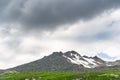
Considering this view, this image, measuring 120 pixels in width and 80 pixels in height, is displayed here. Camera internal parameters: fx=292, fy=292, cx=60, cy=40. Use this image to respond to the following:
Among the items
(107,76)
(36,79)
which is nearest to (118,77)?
(107,76)

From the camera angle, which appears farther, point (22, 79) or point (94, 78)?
point (22, 79)

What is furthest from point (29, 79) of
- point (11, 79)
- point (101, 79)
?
point (101, 79)

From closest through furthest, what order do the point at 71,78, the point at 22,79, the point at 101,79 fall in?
the point at 101,79 < the point at 71,78 < the point at 22,79

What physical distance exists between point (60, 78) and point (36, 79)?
11.4 metres

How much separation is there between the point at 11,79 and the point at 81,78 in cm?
3873

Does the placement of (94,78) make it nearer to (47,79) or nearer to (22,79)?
(47,79)

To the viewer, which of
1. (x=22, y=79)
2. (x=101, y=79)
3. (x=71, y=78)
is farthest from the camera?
(x=22, y=79)

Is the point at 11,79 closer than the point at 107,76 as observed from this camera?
No

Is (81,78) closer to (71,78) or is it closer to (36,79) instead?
(71,78)

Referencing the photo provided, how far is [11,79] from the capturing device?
147 meters

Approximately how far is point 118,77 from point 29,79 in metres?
41.6

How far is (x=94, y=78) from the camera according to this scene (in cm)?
12488

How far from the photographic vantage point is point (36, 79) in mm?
136375

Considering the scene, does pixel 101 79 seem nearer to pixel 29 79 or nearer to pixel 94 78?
pixel 94 78
